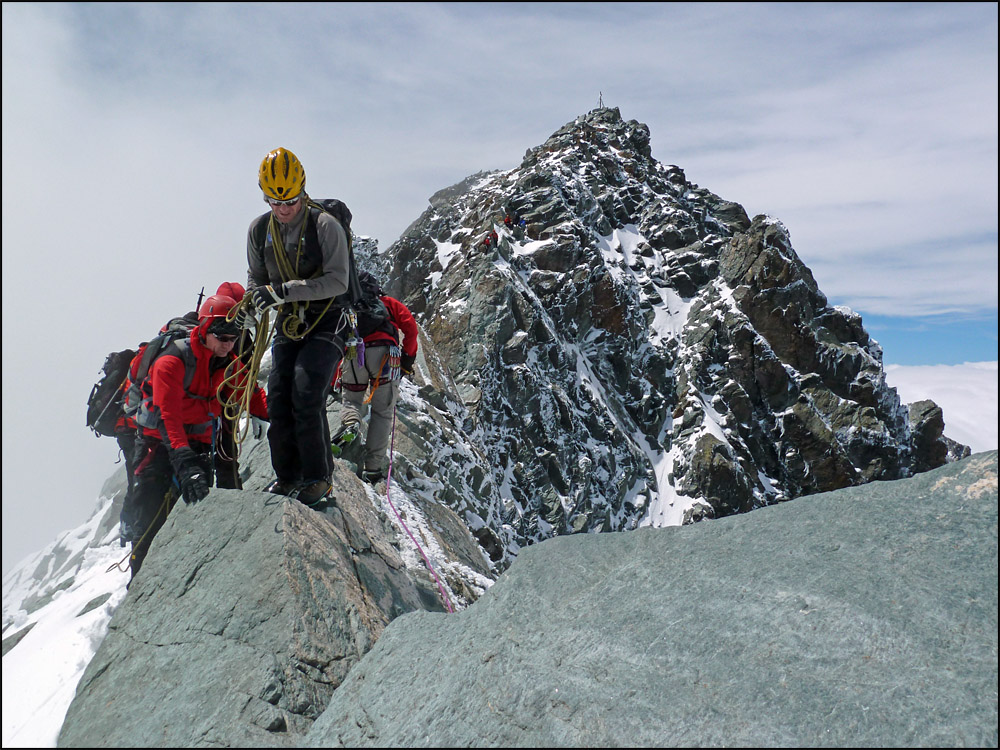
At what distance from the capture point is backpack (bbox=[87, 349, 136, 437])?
734 centimetres

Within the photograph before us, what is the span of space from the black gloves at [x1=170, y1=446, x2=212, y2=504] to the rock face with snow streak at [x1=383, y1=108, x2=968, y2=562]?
4964cm

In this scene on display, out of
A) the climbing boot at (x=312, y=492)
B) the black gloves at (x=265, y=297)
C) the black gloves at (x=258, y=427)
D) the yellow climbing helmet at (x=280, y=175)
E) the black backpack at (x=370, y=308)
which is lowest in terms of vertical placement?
the climbing boot at (x=312, y=492)

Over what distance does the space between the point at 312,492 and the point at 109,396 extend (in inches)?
147

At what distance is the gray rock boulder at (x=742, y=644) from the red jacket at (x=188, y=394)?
367 centimetres

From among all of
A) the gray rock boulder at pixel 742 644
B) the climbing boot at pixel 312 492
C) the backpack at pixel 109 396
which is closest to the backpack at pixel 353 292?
the climbing boot at pixel 312 492

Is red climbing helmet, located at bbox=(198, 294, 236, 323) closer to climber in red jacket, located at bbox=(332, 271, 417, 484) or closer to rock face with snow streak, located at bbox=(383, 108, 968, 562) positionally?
climber in red jacket, located at bbox=(332, 271, 417, 484)

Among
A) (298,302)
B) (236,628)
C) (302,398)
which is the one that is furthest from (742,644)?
(298,302)

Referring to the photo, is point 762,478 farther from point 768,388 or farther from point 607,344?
point 607,344

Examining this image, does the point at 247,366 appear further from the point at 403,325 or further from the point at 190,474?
the point at 403,325

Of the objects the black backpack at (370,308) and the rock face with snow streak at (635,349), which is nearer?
the black backpack at (370,308)

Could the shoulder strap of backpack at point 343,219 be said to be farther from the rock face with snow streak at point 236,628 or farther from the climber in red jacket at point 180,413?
the rock face with snow streak at point 236,628

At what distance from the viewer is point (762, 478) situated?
82.3 m

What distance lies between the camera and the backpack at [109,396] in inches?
289

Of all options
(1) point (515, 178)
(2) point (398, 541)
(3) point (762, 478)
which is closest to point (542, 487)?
(3) point (762, 478)
